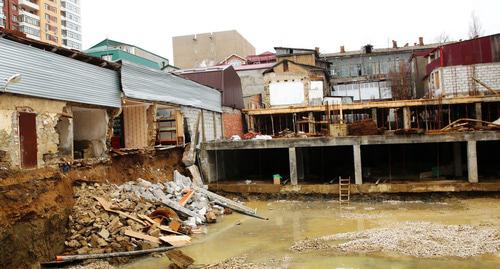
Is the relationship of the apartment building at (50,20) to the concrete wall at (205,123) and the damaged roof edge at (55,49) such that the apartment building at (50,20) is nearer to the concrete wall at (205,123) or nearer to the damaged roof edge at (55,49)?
the concrete wall at (205,123)

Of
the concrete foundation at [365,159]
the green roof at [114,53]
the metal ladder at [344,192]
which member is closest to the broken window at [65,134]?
the concrete foundation at [365,159]

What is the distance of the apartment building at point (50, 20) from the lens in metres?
54.3

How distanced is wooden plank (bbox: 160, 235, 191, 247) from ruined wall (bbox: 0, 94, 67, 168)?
4.44 metres

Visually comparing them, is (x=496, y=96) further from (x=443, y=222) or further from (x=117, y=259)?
(x=117, y=259)

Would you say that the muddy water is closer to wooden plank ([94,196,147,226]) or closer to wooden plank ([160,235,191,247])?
wooden plank ([160,235,191,247])

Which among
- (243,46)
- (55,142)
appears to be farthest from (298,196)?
(243,46)

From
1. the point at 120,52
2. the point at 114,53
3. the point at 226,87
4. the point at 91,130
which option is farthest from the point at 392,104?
the point at 114,53

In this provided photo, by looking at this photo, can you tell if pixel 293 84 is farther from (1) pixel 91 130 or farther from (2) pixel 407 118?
(1) pixel 91 130

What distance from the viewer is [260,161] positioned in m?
29.5

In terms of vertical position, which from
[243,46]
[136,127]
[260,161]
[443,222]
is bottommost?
[443,222]

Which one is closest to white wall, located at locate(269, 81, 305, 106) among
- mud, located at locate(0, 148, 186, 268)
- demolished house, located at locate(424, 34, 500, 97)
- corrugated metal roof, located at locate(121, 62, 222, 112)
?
corrugated metal roof, located at locate(121, 62, 222, 112)

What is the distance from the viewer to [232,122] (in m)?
29.8

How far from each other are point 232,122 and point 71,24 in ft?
164

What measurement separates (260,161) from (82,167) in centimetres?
1652
